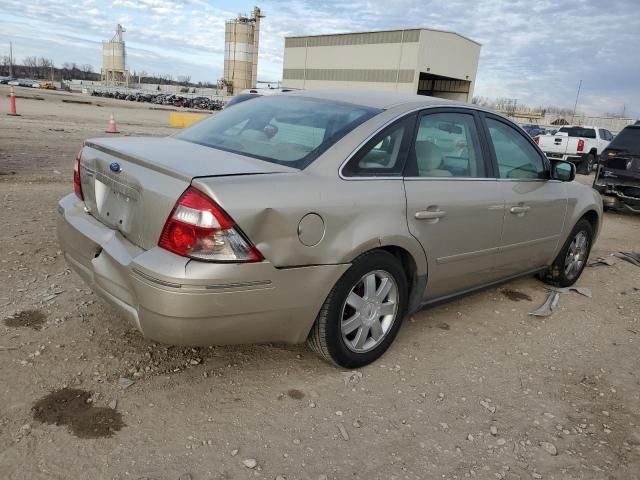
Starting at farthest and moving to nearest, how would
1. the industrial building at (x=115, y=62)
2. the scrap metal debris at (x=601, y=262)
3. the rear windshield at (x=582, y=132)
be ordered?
the industrial building at (x=115, y=62) → the rear windshield at (x=582, y=132) → the scrap metal debris at (x=601, y=262)

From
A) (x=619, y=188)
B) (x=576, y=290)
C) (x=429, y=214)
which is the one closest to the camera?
(x=429, y=214)

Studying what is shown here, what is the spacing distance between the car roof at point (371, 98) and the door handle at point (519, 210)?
87 cm

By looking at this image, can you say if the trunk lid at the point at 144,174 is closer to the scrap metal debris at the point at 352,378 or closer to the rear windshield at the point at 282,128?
the rear windshield at the point at 282,128

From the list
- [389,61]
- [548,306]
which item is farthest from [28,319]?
[389,61]

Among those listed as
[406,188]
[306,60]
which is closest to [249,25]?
[306,60]

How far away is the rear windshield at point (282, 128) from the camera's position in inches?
119

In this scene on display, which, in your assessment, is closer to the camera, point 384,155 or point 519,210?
point 384,155

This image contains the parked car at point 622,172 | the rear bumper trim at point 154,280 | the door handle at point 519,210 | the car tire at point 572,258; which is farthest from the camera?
the parked car at point 622,172

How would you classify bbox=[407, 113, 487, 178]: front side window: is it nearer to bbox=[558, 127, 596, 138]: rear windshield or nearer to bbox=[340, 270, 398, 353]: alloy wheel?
bbox=[340, 270, 398, 353]: alloy wheel

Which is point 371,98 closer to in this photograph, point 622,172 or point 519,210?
point 519,210

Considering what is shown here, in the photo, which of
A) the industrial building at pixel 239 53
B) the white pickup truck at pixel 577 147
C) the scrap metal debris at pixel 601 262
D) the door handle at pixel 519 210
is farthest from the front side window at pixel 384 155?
the industrial building at pixel 239 53

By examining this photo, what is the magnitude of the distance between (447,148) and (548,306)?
195 cm

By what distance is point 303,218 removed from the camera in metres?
2.64

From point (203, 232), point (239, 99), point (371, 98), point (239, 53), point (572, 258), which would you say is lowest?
point (572, 258)
